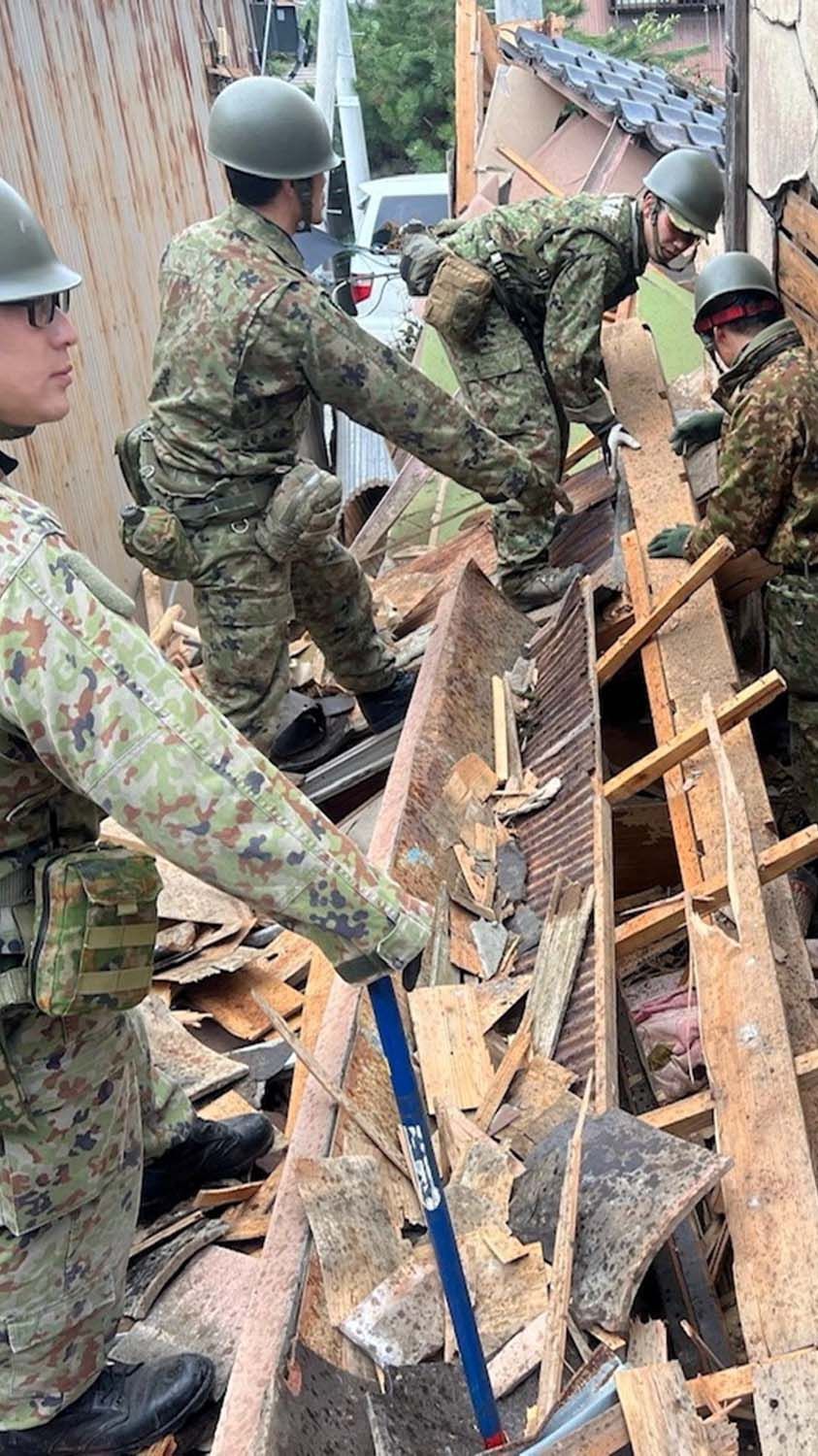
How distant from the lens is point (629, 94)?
11.2 metres

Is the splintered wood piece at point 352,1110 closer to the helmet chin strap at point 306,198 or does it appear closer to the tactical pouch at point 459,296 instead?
the helmet chin strap at point 306,198

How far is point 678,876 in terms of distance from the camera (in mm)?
4980

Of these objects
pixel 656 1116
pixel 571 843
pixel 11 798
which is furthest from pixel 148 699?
pixel 571 843

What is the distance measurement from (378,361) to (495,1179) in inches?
105

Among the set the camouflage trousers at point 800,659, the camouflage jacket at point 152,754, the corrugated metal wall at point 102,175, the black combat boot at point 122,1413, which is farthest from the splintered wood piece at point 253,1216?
the corrugated metal wall at point 102,175

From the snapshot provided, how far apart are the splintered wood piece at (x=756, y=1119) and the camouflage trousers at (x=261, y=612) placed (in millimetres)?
1919

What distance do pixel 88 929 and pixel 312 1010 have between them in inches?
62.2

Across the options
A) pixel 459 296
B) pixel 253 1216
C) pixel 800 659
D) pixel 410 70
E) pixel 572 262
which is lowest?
pixel 410 70

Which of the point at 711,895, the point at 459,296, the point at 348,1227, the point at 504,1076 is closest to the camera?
the point at 348,1227

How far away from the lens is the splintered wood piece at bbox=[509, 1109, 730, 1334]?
2.28m

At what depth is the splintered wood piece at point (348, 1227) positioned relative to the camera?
243 cm

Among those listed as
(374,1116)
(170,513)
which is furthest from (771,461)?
(374,1116)

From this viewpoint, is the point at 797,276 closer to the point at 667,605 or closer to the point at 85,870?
the point at 667,605

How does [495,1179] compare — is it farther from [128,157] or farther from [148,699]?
[128,157]
